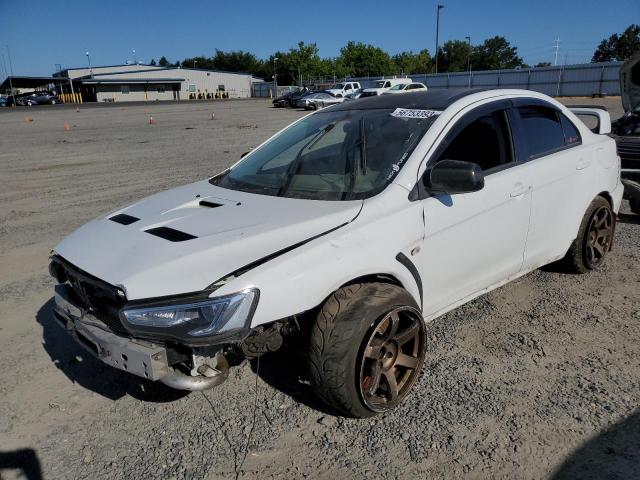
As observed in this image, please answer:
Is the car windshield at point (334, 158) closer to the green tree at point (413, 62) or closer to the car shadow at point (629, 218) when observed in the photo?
the car shadow at point (629, 218)

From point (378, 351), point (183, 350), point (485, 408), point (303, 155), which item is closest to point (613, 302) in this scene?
point (485, 408)

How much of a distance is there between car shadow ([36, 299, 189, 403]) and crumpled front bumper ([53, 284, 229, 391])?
45cm

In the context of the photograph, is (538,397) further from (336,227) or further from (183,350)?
(183,350)

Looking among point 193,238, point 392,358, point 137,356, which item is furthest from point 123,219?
point 392,358

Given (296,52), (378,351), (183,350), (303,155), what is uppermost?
(296,52)

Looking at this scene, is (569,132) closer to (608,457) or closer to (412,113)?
(412,113)

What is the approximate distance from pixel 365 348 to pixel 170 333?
100 centimetres

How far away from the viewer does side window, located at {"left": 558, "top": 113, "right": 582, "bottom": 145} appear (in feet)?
14.2

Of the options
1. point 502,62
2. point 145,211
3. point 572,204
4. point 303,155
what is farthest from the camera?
point 502,62

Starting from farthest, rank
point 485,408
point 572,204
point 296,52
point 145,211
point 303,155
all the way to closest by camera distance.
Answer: point 296,52, point 572,204, point 303,155, point 145,211, point 485,408

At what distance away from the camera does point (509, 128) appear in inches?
150

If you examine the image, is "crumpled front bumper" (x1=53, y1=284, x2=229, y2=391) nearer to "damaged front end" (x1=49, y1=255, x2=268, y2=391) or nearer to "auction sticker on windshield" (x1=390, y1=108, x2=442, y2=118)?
"damaged front end" (x1=49, y1=255, x2=268, y2=391)

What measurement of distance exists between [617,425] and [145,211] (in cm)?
302

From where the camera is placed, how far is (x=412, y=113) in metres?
3.57
